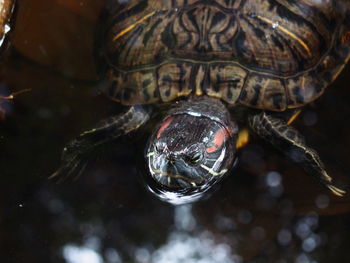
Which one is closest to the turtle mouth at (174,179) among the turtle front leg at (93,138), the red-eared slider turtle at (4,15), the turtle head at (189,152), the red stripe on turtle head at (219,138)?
the turtle head at (189,152)

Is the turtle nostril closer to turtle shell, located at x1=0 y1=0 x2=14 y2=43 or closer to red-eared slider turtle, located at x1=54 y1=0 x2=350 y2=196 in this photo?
red-eared slider turtle, located at x1=54 y1=0 x2=350 y2=196

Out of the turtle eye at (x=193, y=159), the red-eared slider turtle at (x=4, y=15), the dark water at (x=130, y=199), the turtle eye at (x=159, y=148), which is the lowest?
the dark water at (x=130, y=199)

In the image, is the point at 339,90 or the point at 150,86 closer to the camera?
the point at 150,86

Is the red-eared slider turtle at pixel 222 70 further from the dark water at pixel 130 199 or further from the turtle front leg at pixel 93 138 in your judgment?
the dark water at pixel 130 199

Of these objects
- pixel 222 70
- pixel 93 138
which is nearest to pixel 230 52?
pixel 222 70

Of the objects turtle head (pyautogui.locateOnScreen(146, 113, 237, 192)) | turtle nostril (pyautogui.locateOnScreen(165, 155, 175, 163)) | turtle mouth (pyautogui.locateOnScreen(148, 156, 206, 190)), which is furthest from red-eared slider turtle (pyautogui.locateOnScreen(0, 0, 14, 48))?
turtle nostril (pyautogui.locateOnScreen(165, 155, 175, 163))

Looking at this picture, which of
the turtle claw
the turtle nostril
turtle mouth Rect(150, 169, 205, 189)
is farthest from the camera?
the turtle claw

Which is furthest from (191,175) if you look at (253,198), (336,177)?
(336,177)

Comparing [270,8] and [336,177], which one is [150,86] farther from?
[336,177]
